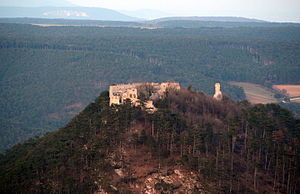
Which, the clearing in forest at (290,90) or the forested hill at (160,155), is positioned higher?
the forested hill at (160,155)

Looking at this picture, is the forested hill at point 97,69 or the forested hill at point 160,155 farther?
the forested hill at point 97,69

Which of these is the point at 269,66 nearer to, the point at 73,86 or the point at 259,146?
the point at 73,86

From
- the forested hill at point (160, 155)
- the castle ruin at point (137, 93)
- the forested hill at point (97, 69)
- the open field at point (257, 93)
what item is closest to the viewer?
the forested hill at point (160, 155)

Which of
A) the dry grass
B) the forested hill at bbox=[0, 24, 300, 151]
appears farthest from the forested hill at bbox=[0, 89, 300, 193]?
the dry grass

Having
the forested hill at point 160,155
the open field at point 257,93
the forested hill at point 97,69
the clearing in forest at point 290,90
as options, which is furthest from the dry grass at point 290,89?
the forested hill at point 160,155

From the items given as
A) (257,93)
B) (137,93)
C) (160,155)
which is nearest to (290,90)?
(257,93)

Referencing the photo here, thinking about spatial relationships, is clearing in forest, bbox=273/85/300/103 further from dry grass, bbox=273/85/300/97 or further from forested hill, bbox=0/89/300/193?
forested hill, bbox=0/89/300/193

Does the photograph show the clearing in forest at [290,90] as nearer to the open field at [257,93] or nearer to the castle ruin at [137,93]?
the open field at [257,93]
